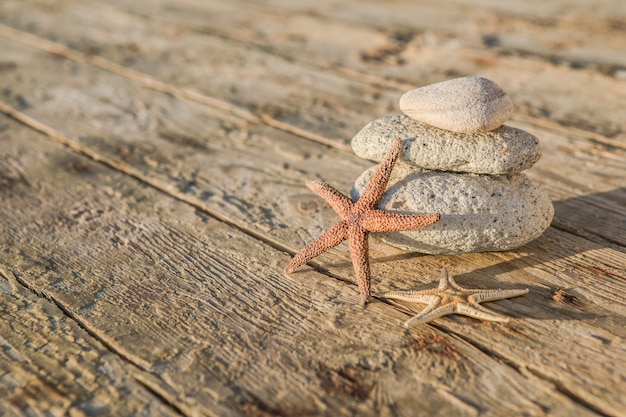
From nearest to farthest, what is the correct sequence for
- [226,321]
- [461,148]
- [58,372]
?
[58,372]
[226,321]
[461,148]

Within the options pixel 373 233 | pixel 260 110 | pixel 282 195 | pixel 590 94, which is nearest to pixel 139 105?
pixel 260 110

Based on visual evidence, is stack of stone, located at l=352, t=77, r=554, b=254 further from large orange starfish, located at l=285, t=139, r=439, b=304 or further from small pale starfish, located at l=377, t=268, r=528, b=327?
small pale starfish, located at l=377, t=268, r=528, b=327

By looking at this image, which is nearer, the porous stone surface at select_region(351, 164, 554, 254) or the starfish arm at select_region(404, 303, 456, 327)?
the starfish arm at select_region(404, 303, 456, 327)

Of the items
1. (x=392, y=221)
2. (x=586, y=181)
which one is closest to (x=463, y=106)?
(x=392, y=221)

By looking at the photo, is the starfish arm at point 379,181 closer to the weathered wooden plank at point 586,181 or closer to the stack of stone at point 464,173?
the stack of stone at point 464,173

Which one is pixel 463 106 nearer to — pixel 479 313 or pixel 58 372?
pixel 479 313

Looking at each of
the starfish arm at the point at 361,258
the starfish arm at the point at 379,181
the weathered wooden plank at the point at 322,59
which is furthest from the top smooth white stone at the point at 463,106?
the weathered wooden plank at the point at 322,59

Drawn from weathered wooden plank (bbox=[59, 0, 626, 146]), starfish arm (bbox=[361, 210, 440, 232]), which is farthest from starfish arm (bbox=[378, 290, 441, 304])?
weathered wooden plank (bbox=[59, 0, 626, 146])
